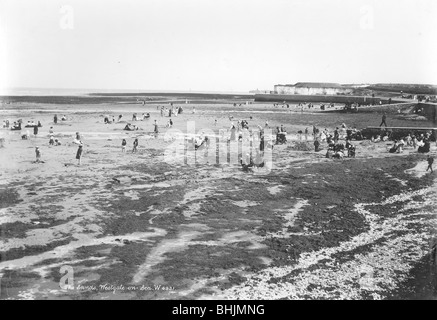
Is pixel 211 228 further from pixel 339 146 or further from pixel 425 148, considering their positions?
pixel 425 148

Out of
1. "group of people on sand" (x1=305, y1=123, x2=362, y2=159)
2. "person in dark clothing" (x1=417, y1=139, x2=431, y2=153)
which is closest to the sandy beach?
"group of people on sand" (x1=305, y1=123, x2=362, y2=159)

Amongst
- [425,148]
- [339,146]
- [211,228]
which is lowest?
[211,228]

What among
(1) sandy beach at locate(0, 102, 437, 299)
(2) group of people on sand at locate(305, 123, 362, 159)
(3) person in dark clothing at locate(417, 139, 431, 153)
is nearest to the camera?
Answer: (1) sandy beach at locate(0, 102, 437, 299)

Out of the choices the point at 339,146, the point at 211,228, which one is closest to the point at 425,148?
the point at 339,146

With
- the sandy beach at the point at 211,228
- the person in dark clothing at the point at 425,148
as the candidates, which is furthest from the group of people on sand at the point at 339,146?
the person in dark clothing at the point at 425,148

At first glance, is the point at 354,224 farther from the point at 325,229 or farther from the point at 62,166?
the point at 62,166

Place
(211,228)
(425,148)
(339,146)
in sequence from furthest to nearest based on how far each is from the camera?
1. (339,146)
2. (425,148)
3. (211,228)

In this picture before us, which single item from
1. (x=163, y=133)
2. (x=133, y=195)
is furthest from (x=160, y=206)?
(x=163, y=133)

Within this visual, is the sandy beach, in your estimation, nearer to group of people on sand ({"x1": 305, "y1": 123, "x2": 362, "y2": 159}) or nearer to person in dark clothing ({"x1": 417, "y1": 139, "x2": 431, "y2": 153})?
group of people on sand ({"x1": 305, "y1": 123, "x2": 362, "y2": 159})

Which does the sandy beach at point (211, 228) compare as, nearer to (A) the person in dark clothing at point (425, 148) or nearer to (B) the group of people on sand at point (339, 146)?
(B) the group of people on sand at point (339, 146)

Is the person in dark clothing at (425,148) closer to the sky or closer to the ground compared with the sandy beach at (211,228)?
closer to the sky

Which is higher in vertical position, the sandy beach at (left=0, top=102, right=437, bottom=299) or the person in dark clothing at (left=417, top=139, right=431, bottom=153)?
the person in dark clothing at (left=417, top=139, right=431, bottom=153)

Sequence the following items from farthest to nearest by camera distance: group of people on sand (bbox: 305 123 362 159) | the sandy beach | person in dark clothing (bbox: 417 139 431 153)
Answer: person in dark clothing (bbox: 417 139 431 153) < group of people on sand (bbox: 305 123 362 159) < the sandy beach
